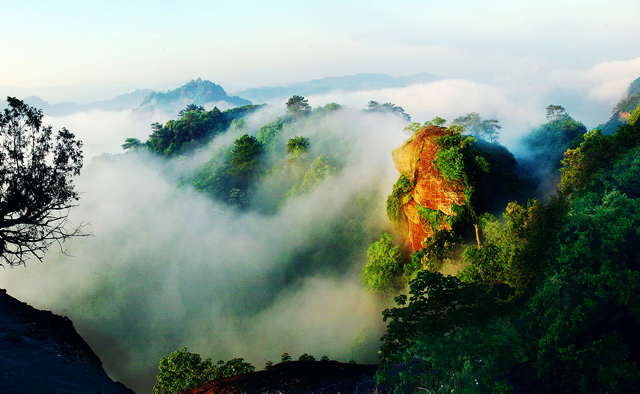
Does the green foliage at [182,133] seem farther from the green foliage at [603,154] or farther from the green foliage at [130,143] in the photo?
the green foliage at [603,154]

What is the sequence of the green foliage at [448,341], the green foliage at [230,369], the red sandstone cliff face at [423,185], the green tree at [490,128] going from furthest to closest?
1. the green tree at [490,128]
2. the red sandstone cliff face at [423,185]
3. the green foliage at [230,369]
4. the green foliage at [448,341]

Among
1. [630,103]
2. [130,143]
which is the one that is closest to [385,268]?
[630,103]

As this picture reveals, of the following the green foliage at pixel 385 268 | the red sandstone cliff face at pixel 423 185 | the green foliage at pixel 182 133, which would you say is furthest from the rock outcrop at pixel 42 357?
the green foliage at pixel 182 133

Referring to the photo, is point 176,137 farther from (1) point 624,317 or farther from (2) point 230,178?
(1) point 624,317

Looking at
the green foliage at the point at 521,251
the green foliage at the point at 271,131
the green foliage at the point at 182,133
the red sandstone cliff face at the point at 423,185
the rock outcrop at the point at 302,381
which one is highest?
the green foliage at the point at 182,133

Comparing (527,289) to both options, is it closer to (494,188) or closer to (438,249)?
(438,249)
